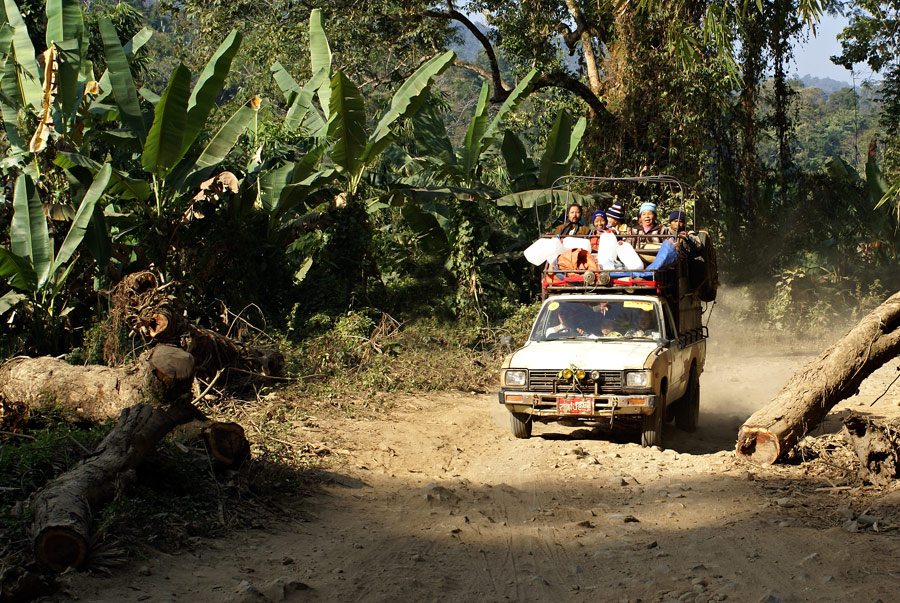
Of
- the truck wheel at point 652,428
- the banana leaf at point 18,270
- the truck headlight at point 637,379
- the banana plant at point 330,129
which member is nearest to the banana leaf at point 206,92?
the banana plant at point 330,129

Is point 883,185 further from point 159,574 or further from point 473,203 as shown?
point 159,574

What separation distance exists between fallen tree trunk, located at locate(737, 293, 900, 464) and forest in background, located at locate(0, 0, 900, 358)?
3.83 feet

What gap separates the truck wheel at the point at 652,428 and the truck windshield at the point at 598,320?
0.94 meters

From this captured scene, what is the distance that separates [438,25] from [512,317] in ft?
23.9

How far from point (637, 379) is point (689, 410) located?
2587 mm

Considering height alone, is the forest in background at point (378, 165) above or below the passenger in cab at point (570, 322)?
above

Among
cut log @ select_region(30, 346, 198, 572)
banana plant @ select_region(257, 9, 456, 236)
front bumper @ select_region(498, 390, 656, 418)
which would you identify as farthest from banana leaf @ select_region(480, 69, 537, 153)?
cut log @ select_region(30, 346, 198, 572)

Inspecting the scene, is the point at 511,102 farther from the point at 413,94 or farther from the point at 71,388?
the point at 71,388

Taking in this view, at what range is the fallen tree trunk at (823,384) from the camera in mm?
7324

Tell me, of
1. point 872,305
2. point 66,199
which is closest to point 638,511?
point 66,199

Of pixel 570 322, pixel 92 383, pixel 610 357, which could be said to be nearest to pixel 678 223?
pixel 570 322

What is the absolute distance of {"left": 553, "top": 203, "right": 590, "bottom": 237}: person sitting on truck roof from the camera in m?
11.9

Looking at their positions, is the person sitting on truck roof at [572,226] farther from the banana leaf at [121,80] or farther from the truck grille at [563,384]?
the banana leaf at [121,80]

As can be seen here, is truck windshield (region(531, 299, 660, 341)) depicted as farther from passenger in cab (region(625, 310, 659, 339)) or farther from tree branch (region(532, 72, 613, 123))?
tree branch (region(532, 72, 613, 123))
